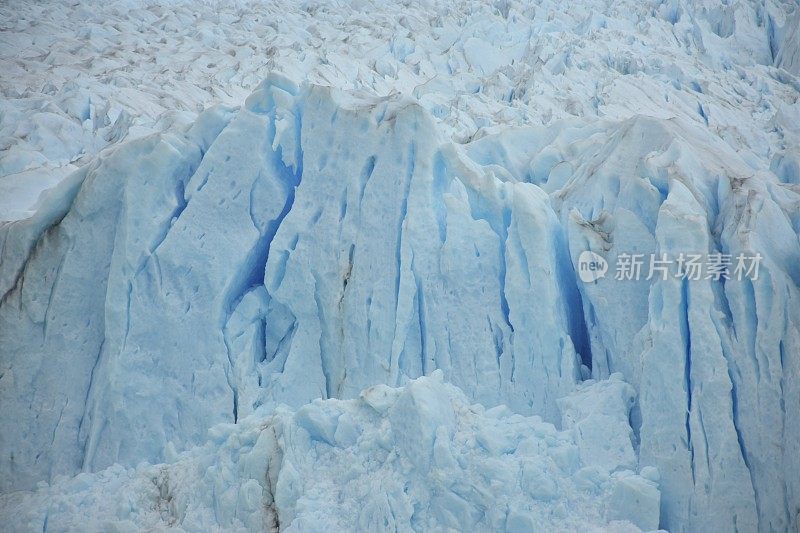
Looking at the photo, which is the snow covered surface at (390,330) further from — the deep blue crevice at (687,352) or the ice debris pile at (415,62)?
the ice debris pile at (415,62)

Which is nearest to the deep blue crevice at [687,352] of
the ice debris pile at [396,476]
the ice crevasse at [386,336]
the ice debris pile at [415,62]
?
the ice crevasse at [386,336]

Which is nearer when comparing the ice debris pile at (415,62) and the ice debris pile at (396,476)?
the ice debris pile at (396,476)

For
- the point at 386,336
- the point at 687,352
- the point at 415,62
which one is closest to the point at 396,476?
the point at 386,336

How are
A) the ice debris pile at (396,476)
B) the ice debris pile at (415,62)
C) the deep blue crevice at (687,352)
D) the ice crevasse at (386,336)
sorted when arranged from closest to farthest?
the ice debris pile at (396,476) → the ice crevasse at (386,336) → the deep blue crevice at (687,352) → the ice debris pile at (415,62)

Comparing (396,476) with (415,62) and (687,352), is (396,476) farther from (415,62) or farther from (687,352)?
(415,62)

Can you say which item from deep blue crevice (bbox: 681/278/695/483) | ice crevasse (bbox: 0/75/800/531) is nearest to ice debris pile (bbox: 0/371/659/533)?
ice crevasse (bbox: 0/75/800/531)

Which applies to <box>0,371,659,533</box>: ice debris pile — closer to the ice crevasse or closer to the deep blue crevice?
the ice crevasse
